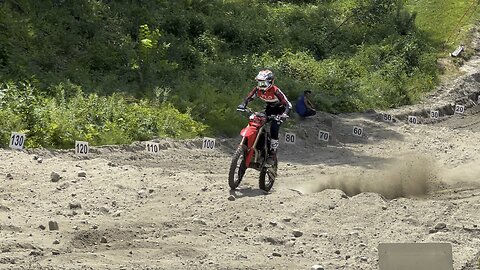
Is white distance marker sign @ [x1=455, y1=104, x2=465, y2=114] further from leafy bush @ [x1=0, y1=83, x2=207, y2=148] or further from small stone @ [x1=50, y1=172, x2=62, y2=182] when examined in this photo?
small stone @ [x1=50, y1=172, x2=62, y2=182]

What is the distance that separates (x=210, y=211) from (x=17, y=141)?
4.77 m

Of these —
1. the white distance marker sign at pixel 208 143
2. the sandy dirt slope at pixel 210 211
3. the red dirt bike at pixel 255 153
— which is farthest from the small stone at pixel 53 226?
the white distance marker sign at pixel 208 143

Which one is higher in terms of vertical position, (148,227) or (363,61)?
(363,61)

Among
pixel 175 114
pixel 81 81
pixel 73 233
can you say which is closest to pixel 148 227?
pixel 73 233

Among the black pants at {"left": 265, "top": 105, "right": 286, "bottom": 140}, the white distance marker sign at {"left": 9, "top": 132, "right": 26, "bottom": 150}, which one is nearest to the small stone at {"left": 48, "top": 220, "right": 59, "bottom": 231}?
the black pants at {"left": 265, "top": 105, "right": 286, "bottom": 140}

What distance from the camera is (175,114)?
69.2 ft

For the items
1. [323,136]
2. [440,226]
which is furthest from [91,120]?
[440,226]

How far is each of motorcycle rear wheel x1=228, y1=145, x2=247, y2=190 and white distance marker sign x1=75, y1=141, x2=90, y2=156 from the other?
3.34 meters

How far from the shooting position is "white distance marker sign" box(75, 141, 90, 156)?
16.6 m

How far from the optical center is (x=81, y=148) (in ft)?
54.7

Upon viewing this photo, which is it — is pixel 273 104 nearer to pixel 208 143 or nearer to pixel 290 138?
pixel 208 143

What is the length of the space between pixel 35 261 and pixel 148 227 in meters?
2.50

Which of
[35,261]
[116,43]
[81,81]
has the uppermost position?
[116,43]

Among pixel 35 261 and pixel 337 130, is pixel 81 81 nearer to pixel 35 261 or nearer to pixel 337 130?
pixel 337 130
